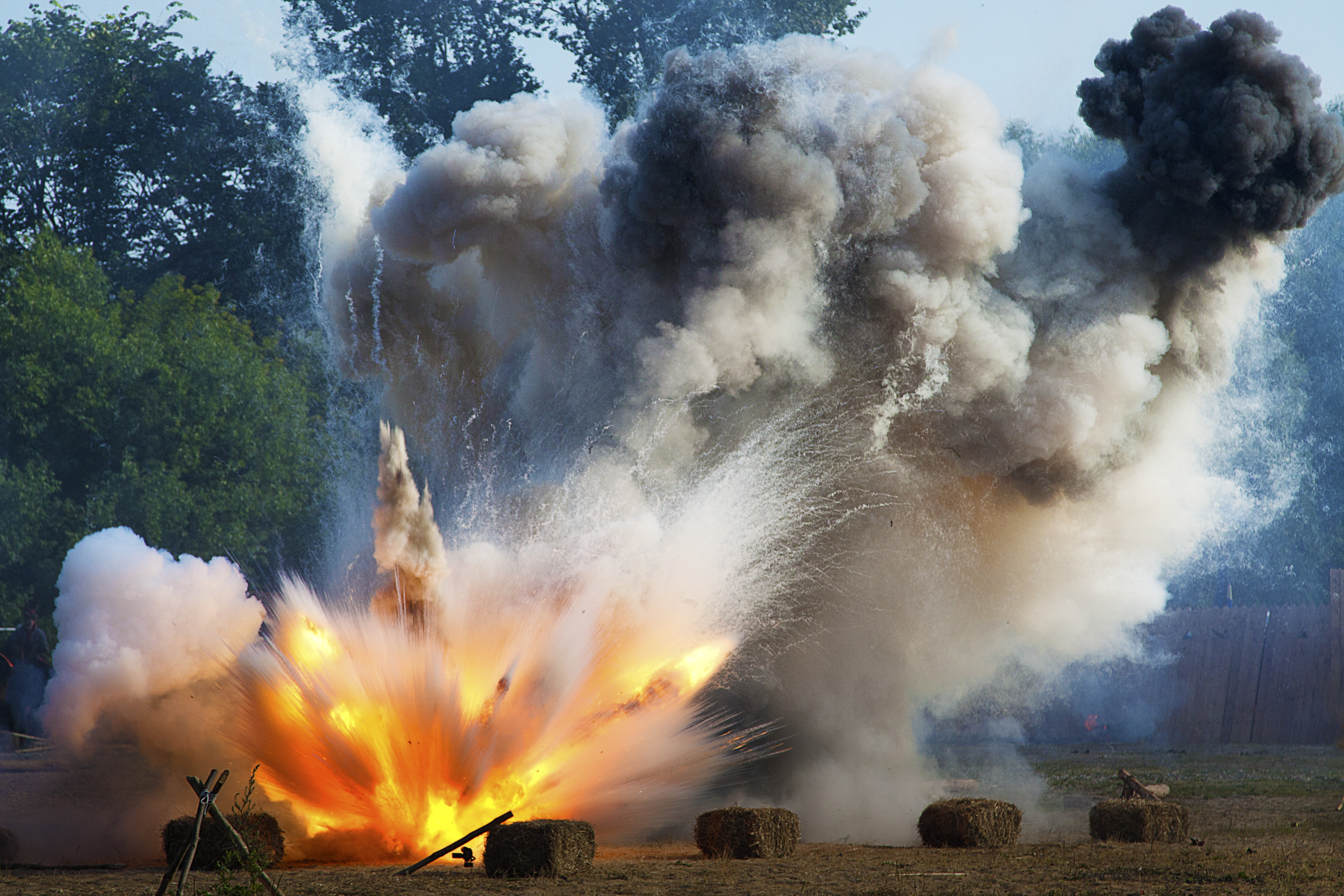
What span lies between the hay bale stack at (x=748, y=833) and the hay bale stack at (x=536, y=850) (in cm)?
224

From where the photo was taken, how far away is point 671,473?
59.8 ft

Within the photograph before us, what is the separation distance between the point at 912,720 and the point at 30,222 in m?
33.1

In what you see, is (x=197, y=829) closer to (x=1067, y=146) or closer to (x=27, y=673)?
(x=27, y=673)

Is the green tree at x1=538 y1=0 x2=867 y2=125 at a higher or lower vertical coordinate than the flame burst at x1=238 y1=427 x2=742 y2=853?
higher

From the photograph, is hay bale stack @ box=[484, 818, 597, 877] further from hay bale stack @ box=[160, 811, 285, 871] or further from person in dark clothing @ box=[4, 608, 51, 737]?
person in dark clothing @ box=[4, 608, 51, 737]

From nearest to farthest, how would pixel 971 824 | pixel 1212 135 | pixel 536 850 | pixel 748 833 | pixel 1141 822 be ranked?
1. pixel 536 850
2. pixel 748 833
3. pixel 971 824
4. pixel 1141 822
5. pixel 1212 135

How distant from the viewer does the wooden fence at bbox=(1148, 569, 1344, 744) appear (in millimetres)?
31188

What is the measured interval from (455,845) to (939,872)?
4941mm

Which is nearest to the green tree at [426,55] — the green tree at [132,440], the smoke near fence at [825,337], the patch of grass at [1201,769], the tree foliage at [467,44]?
the tree foliage at [467,44]

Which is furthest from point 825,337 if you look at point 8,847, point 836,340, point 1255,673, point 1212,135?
point 1255,673

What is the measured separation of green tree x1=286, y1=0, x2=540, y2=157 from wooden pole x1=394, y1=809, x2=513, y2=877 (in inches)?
1129

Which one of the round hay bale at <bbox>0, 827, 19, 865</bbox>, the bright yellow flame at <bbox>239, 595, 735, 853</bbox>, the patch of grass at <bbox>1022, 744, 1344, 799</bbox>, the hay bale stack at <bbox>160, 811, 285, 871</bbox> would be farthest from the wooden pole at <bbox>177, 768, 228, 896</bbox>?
the patch of grass at <bbox>1022, 744, 1344, 799</bbox>

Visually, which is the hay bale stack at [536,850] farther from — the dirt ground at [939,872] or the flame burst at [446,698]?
the flame burst at [446,698]

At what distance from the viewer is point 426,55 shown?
41406mm
